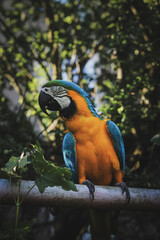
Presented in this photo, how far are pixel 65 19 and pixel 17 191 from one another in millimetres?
2802

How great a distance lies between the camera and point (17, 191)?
42.0 inches

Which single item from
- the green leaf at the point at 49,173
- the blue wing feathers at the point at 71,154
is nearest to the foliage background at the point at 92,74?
the blue wing feathers at the point at 71,154

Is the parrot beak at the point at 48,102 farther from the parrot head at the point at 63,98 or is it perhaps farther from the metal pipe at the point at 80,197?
the metal pipe at the point at 80,197

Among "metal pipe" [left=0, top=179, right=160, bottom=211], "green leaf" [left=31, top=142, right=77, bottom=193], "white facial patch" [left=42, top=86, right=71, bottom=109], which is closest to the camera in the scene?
"green leaf" [left=31, top=142, right=77, bottom=193]

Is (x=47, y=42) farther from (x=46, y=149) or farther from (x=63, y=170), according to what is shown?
(x=63, y=170)

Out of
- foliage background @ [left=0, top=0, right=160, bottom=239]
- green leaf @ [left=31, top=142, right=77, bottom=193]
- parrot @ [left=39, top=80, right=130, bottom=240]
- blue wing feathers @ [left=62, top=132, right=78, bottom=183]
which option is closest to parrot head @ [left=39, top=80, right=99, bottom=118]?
parrot @ [left=39, top=80, right=130, bottom=240]

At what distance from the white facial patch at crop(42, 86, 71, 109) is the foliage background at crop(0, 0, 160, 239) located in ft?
1.25

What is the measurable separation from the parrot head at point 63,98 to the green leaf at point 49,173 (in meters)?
0.79

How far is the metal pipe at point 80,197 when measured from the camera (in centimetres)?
106

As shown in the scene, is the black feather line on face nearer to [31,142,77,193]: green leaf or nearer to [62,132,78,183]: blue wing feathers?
[62,132,78,183]: blue wing feathers

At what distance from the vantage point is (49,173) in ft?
3.17

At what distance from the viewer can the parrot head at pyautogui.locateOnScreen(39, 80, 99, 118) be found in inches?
67.3

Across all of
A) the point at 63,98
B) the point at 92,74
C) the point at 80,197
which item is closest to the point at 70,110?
the point at 63,98

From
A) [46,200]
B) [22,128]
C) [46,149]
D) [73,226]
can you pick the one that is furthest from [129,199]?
[73,226]
